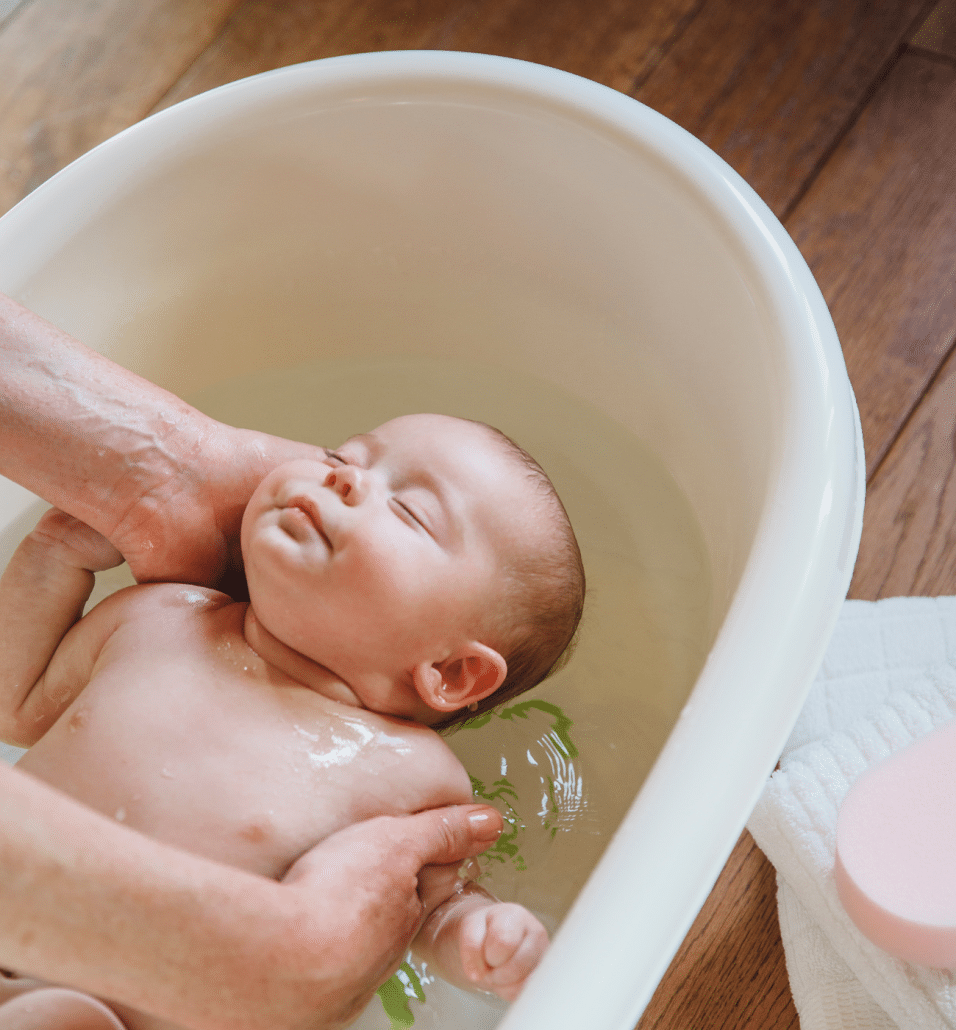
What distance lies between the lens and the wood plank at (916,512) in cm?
117

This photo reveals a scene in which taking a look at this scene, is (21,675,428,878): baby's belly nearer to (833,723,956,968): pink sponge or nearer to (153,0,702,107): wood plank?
(833,723,956,968): pink sponge

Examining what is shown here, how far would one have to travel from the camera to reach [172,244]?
3.44 feet

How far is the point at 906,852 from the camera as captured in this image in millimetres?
853

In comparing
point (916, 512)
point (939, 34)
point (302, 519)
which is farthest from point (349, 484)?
point (939, 34)

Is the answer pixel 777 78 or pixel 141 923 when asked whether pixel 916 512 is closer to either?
pixel 777 78

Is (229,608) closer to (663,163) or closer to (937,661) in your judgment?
(663,163)

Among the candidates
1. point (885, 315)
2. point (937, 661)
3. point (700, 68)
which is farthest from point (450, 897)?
point (700, 68)

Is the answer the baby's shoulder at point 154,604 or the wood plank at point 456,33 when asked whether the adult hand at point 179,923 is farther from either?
the wood plank at point 456,33

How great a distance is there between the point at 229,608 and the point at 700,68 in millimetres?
1062

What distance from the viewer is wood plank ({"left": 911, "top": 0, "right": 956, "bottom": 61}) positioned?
1450 mm

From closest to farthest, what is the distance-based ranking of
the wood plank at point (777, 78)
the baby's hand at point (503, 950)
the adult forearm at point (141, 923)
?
the adult forearm at point (141, 923) → the baby's hand at point (503, 950) → the wood plank at point (777, 78)

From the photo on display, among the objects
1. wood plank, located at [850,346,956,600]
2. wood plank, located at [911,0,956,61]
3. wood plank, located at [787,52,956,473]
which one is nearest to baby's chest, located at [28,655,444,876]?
wood plank, located at [850,346,956,600]

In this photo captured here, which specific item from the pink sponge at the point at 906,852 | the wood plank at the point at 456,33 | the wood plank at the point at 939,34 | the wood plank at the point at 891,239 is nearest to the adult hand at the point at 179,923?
the pink sponge at the point at 906,852

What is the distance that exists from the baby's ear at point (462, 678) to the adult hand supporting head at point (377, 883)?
84 mm
